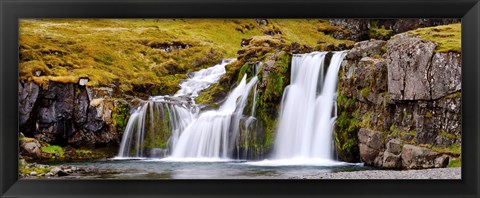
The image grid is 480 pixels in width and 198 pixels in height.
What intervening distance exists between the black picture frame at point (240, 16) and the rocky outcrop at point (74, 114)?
738 millimetres

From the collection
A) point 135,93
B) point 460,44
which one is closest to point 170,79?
point 135,93

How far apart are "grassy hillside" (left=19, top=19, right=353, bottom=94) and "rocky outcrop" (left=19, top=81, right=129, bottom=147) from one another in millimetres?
162

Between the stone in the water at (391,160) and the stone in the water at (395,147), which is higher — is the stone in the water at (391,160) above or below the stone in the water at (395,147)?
below

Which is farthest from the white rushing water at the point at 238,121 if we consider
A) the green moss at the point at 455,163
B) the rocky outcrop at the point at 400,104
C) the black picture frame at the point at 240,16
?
the green moss at the point at 455,163

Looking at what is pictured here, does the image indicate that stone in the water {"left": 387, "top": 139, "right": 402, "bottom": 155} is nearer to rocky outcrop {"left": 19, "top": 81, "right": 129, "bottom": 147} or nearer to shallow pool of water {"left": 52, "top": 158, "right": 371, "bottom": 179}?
shallow pool of water {"left": 52, "top": 158, "right": 371, "bottom": 179}

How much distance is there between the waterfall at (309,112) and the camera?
895cm

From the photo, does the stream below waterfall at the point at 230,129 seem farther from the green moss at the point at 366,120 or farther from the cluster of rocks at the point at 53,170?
the green moss at the point at 366,120

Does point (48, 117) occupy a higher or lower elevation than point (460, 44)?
lower

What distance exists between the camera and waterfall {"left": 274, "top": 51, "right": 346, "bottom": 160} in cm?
895

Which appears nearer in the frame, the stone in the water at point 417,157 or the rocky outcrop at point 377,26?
the rocky outcrop at point 377,26

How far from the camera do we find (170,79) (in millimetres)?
9336

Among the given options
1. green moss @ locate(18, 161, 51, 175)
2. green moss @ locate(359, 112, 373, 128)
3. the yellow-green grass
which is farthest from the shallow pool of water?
the yellow-green grass
